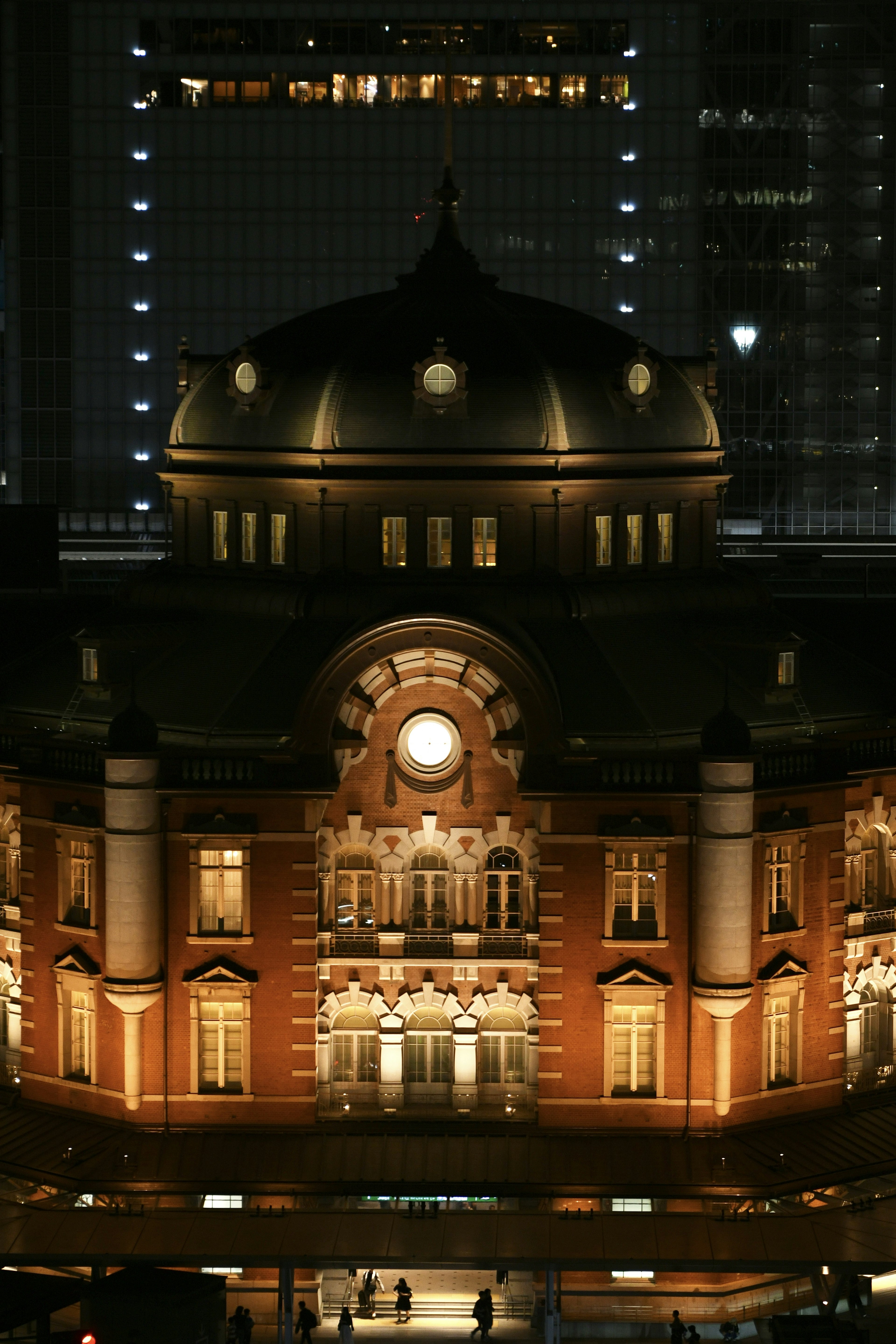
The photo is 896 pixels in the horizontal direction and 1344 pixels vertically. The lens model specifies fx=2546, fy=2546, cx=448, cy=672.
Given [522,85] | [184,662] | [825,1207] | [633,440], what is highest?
[522,85]

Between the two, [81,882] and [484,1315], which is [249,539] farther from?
[484,1315]

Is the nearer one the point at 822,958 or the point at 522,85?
the point at 822,958

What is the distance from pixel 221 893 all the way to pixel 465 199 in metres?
106

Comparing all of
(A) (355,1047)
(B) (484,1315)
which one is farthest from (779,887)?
(B) (484,1315)

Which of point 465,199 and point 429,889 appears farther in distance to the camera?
point 465,199

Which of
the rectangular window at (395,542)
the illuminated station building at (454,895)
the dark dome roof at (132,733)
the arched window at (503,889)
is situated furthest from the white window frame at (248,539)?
the arched window at (503,889)

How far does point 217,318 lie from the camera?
184 m

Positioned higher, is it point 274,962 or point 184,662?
point 184,662

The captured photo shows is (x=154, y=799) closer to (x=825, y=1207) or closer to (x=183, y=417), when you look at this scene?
(x=183, y=417)

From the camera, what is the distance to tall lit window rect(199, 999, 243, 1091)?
82.8 meters

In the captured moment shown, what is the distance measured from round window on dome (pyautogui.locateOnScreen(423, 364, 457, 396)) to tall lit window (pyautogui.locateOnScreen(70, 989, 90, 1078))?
23.8 meters

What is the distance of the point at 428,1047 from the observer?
274 ft

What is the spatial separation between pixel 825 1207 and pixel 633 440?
92.5 feet

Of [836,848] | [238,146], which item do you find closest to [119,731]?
[836,848]
